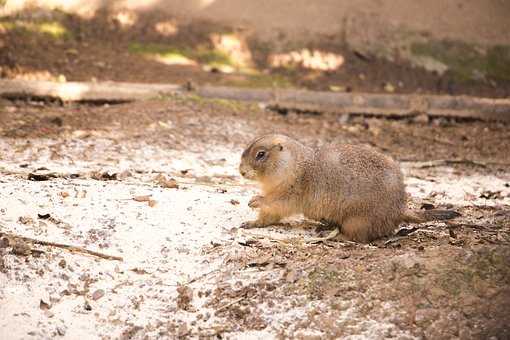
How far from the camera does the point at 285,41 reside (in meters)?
11.8

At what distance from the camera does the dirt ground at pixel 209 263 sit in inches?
182

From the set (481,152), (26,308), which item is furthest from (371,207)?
(481,152)

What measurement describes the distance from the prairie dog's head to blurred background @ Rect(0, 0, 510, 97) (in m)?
4.82

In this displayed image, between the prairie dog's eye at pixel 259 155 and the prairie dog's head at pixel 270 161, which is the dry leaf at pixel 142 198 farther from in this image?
the prairie dog's eye at pixel 259 155

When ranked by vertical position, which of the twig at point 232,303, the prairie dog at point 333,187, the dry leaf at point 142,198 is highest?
the prairie dog at point 333,187

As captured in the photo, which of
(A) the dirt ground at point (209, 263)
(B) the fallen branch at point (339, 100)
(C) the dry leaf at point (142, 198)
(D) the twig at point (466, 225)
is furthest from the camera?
(B) the fallen branch at point (339, 100)

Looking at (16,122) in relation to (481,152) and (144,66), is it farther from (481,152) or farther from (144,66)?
(481,152)

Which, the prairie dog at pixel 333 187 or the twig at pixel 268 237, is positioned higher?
the prairie dog at pixel 333 187

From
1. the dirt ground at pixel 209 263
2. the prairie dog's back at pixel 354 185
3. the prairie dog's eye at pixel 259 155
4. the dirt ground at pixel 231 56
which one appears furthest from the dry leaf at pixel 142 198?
the dirt ground at pixel 231 56

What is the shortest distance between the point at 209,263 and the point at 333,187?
3.79 feet

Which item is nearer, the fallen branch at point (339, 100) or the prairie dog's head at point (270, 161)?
the prairie dog's head at point (270, 161)

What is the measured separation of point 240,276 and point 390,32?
7.94 metres

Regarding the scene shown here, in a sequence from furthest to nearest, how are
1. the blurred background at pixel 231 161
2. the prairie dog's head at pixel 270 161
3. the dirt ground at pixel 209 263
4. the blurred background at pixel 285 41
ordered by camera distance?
the blurred background at pixel 285 41 → the prairie dog's head at pixel 270 161 → the blurred background at pixel 231 161 → the dirt ground at pixel 209 263

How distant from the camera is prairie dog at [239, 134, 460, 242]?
221 inches
